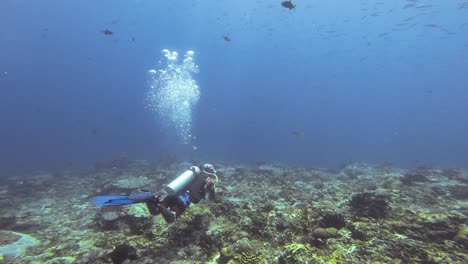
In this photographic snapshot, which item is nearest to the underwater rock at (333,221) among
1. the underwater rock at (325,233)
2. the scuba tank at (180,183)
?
the underwater rock at (325,233)

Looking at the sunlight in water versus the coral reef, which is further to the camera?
the sunlight in water

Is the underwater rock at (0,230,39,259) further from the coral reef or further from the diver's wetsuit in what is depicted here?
the diver's wetsuit

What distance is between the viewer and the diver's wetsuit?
5.75m

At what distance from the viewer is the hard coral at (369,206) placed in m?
6.82

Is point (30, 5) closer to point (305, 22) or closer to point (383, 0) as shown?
point (305, 22)

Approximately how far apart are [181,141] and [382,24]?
93.8 m

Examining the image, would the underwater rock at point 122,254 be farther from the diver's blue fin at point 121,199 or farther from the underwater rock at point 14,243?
the underwater rock at point 14,243

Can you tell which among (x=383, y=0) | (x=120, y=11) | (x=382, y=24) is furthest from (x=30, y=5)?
(x=382, y=24)

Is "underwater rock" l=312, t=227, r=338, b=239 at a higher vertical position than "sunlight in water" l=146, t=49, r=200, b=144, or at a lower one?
lower

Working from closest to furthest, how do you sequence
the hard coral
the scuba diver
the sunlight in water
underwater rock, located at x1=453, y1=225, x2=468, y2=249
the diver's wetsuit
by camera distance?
underwater rock, located at x1=453, y1=225, x2=468, y2=249, the scuba diver, the diver's wetsuit, the hard coral, the sunlight in water

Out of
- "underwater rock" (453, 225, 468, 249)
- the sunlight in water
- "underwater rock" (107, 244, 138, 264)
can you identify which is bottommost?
"underwater rock" (107, 244, 138, 264)

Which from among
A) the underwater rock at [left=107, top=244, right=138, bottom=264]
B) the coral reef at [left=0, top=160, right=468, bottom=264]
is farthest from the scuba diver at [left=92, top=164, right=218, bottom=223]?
the underwater rock at [left=107, top=244, right=138, bottom=264]

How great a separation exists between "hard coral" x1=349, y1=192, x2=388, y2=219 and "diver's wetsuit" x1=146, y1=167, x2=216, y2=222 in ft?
13.4

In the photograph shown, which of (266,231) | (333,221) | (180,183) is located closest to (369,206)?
(333,221)
